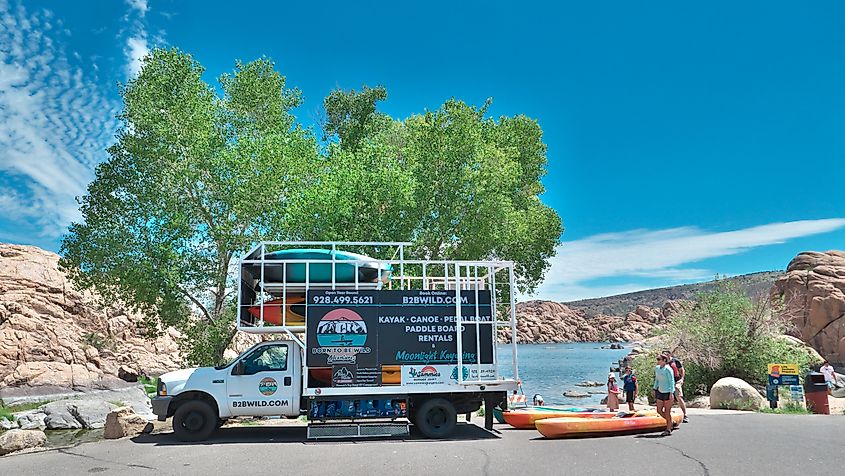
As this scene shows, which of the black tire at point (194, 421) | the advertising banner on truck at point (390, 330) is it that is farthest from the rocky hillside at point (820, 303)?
the black tire at point (194, 421)

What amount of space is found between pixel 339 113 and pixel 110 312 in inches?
933

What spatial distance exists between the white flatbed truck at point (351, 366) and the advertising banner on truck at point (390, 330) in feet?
0.07

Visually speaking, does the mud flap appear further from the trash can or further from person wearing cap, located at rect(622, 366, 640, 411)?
the trash can

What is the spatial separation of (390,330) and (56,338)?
33810mm

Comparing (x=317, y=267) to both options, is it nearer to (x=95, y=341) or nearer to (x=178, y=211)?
(x=178, y=211)

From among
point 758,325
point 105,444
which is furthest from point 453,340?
point 758,325

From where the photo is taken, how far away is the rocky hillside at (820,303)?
52188 mm

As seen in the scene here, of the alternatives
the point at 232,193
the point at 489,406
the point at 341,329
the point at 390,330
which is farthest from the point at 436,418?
the point at 232,193

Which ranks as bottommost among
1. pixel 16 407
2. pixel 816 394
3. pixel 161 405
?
pixel 16 407

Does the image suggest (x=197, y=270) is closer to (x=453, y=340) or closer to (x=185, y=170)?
(x=185, y=170)

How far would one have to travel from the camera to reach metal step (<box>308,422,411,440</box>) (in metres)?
14.4

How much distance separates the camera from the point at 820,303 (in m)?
53.1

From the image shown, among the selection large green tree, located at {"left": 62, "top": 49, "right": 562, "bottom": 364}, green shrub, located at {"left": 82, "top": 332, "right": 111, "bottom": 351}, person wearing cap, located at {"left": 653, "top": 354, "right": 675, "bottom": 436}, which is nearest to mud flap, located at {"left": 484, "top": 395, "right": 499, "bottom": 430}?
person wearing cap, located at {"left": 653, "top": 354, "right": 675, "bottom": 436}

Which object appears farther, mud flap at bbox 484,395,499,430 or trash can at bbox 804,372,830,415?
trash can at bbox 804,372,830,415
